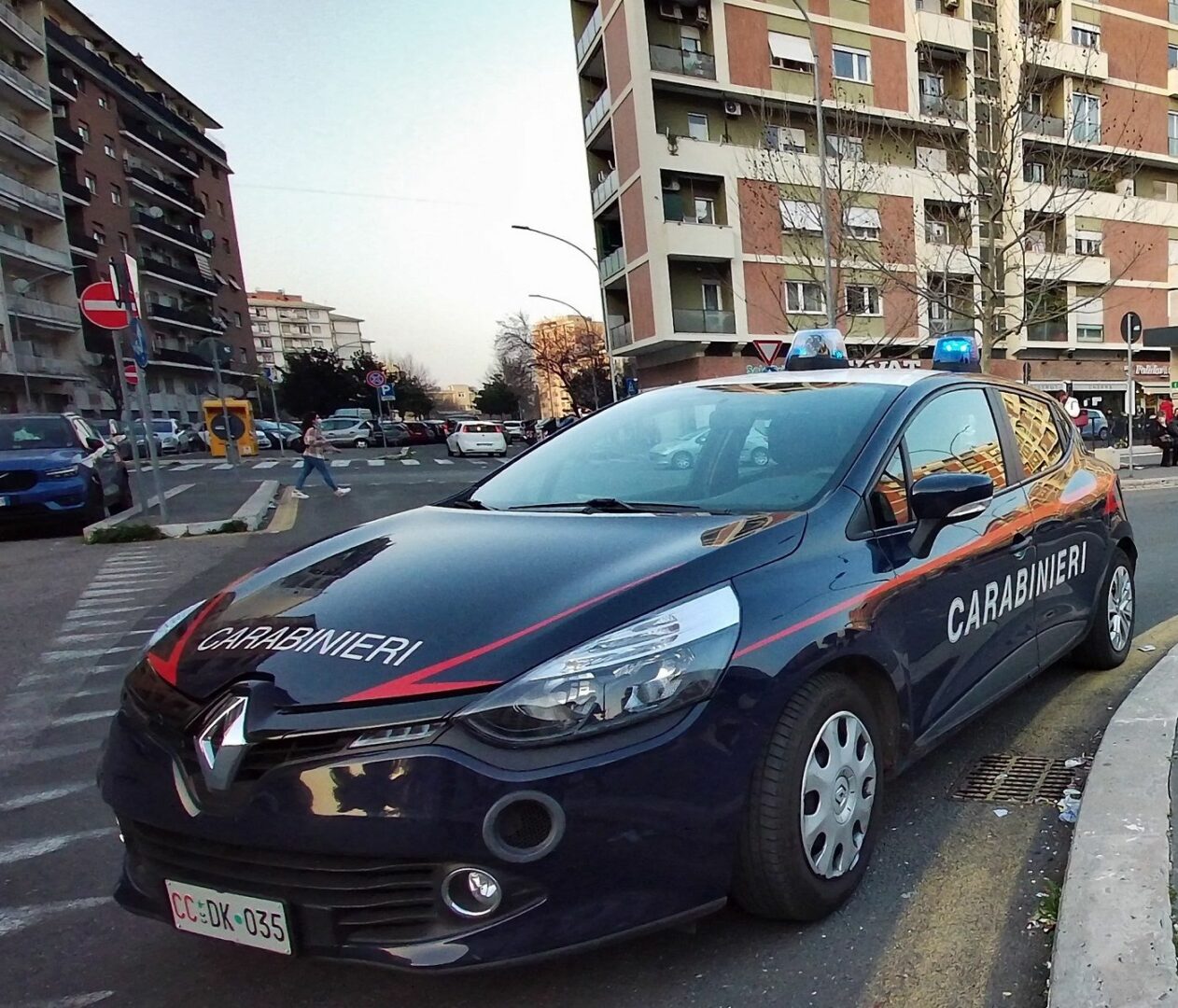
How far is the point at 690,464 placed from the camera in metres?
2.92

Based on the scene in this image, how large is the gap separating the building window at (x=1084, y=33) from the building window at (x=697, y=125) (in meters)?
16.8

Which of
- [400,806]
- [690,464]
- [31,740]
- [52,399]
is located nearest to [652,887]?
[400,806]

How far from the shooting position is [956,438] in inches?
123

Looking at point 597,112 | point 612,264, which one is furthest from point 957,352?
point 597,112

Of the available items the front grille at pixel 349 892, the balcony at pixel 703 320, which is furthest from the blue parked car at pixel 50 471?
the balcony at pixel 703 320

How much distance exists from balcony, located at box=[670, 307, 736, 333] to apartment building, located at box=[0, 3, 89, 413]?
32.0 metres

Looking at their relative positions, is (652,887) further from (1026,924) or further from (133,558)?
(133,558)

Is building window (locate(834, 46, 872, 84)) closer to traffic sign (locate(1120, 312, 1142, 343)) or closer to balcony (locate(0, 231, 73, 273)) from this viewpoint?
traffic sign (locate(1120, 312, 1142, 343))

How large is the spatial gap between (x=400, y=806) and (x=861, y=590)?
1.35 m

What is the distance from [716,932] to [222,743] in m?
1.29

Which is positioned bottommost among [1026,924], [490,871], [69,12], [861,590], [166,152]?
[1026,924]

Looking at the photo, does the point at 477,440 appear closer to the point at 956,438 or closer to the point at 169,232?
the point at 956,438

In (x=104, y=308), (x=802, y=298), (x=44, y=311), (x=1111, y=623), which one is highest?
(x=44, y=311)

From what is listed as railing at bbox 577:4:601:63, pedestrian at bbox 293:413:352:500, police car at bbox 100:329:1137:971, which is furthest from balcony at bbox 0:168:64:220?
police car at bbox 100:329:1137:971
